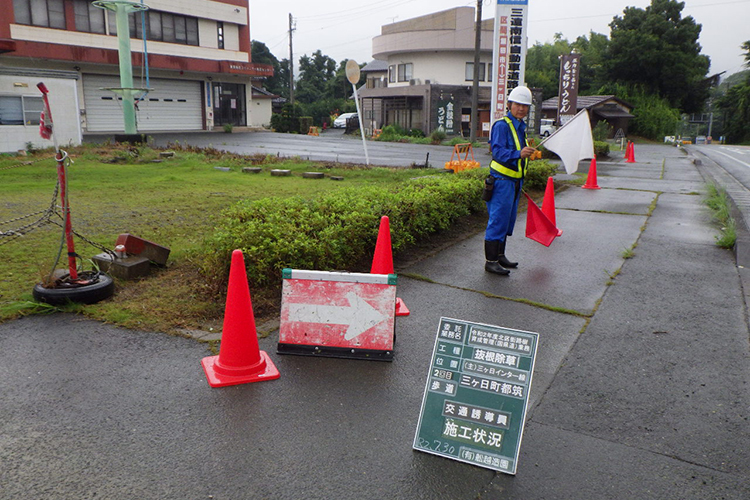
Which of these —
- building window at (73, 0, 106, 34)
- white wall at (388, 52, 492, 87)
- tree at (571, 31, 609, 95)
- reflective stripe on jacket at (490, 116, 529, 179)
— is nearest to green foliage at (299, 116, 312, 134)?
white wall at (388, 52, 492, 87)

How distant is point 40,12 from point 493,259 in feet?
112

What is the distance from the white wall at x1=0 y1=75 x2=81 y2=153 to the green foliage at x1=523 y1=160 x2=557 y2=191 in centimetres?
1469

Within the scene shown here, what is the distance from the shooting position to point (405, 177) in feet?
46.1

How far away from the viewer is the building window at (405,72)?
163 feet

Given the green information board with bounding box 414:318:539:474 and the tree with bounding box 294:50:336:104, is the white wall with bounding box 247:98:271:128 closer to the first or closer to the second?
the tree with bounding box 294:50:336:104

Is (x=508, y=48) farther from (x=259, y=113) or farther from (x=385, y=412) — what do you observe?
(x=259, y=113)

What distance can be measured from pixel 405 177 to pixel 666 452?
11333 mm

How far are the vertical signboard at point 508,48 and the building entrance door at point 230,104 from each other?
24382mm

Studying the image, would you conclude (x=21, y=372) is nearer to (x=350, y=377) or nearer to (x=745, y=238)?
(x=350, y=377)

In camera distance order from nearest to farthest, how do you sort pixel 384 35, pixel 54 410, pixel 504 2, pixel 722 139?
1. pixel 54 410
2. pixel 504 2
3. pixel 384 35
4. pixel 722 139

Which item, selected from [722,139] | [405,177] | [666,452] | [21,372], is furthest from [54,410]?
[722,139]

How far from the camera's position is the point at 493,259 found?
6543 millimetres

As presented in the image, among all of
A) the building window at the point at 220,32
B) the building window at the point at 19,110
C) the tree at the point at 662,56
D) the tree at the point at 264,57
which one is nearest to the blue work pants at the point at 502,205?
the building window at the point at 19,110

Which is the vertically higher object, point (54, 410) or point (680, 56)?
point (680, 56)
